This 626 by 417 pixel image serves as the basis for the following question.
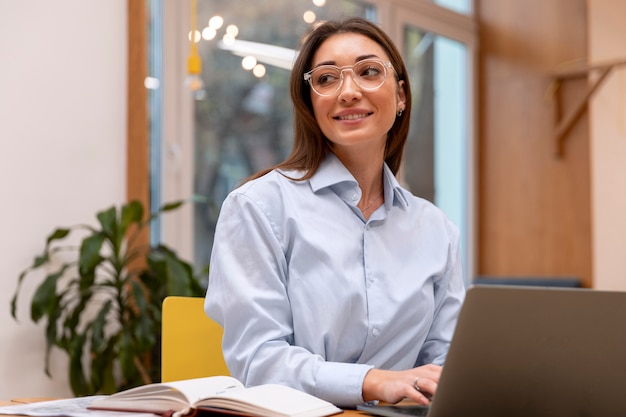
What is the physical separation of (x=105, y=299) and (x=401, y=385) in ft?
7.26

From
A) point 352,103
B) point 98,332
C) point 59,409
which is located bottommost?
point 98,332

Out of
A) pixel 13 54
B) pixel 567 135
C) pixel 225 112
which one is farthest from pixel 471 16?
pixel 13 54

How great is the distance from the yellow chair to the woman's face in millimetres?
449

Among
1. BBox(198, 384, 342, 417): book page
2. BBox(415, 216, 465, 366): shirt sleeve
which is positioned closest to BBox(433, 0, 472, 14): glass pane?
BBox(415, 216, 465, 366): shirt sleeve

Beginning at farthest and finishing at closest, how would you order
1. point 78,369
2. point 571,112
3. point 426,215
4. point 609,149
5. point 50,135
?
1. point 571,112
2. point 609,149
3. point 50,135
4. point 78,369
5. point 426,215

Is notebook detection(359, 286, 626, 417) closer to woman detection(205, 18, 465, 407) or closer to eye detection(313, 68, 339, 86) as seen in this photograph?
woman detection(205, 18, 465, 407)

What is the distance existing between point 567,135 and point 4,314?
3.60 metres

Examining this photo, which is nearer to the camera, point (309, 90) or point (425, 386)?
point (425, 386)

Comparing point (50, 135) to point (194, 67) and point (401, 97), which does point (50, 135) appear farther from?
point (401, 97)

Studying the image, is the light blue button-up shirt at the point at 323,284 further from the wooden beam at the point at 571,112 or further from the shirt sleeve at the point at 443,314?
the wooden beam at the point at 571,112

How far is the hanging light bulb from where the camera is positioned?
3.40m

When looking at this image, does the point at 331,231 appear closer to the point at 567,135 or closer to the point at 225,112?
the point at 225,112

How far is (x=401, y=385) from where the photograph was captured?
4.16ft

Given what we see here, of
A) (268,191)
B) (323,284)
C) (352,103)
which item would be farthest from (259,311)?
(352,103)
